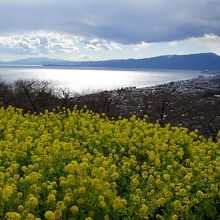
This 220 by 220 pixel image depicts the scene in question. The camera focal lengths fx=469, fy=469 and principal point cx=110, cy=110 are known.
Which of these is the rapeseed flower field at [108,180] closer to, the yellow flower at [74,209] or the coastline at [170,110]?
the yellow flower at [74,209]

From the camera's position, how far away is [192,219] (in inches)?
288

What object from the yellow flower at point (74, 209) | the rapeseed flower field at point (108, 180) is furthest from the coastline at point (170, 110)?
the yellow flower at point (74, 209)

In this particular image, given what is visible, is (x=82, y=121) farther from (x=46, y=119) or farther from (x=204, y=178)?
(x=204, y=178)

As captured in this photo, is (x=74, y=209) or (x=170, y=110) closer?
(x=74, y=209)

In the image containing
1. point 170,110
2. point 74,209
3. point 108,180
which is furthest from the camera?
point 170,110

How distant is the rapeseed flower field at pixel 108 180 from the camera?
21.8ft

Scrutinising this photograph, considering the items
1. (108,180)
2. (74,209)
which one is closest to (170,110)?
(108,180)

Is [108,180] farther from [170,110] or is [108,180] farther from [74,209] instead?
[170,110]

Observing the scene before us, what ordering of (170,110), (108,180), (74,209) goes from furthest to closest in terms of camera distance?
(170,110)
(108,180)
(74,209)

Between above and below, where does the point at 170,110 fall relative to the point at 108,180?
below

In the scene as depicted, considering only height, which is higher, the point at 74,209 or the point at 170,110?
the point at 74,209

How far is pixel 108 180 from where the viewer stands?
26.0 ft

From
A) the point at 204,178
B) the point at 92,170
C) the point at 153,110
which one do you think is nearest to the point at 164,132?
the point at 204,178

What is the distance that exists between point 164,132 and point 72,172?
18.4ft
